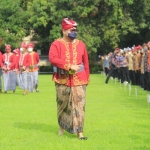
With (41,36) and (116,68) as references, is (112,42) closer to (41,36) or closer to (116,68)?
(41,36)

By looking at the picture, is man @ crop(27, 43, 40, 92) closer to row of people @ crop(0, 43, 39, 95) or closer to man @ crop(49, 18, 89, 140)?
row of people @ crop(0, 43, 39, 95)

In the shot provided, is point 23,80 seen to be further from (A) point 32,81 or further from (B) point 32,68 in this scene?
(B) point 32,68

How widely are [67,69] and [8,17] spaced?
2260 inches

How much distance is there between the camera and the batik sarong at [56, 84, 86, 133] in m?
12.7

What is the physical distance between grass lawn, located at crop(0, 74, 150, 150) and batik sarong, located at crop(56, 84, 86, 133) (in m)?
0.26

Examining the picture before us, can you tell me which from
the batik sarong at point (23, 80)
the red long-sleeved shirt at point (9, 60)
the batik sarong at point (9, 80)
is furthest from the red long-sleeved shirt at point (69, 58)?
the batik sarong at point (9, 80)

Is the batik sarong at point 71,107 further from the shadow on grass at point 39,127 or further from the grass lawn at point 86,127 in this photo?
the shadow on grass at point 39,127

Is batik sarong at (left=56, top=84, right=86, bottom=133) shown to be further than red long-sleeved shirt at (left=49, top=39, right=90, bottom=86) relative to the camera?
No

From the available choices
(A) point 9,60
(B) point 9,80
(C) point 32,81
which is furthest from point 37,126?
(B) point 9,80

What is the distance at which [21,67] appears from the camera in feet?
92.2

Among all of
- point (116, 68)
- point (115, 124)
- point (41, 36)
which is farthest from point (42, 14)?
point (115, 124)

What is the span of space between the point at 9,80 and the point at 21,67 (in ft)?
3.87

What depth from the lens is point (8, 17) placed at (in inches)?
2726

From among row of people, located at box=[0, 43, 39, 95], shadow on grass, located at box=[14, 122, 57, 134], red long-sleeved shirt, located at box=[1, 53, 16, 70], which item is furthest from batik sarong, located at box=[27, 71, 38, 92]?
shadow on grass, located at box=[14, 122, 57, 134]
